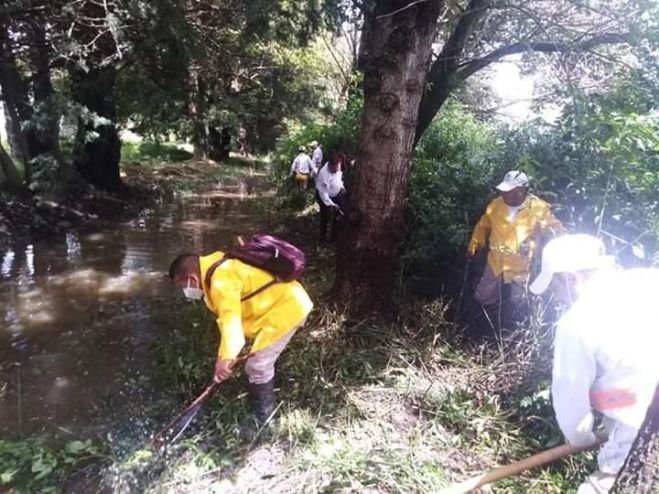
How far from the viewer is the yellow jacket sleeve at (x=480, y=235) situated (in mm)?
4535

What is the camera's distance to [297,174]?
10.9 meters

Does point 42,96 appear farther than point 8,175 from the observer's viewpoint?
No

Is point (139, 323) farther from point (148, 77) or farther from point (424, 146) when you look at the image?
point (148, 77)

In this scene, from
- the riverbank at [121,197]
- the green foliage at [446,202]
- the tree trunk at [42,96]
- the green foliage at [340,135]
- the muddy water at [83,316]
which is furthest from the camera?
the green foliage at [340,135]

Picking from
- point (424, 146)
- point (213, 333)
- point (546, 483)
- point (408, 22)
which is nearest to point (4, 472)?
point (213, 333)

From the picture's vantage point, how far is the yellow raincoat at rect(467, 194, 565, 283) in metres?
4.22

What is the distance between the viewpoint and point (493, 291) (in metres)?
4.57

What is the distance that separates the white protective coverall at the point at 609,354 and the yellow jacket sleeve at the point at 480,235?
250cm

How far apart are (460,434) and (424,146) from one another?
589 centimetres

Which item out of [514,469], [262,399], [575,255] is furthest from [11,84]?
[514,469]

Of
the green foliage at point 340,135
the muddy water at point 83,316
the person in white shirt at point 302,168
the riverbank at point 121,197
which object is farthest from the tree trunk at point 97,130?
the green foliage at point 340,135

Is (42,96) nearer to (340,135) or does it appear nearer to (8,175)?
(8,175)

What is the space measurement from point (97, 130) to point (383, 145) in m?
10.3

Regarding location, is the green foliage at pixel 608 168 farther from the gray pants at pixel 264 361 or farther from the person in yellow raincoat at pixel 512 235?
the gray pants at pixel 264 361
